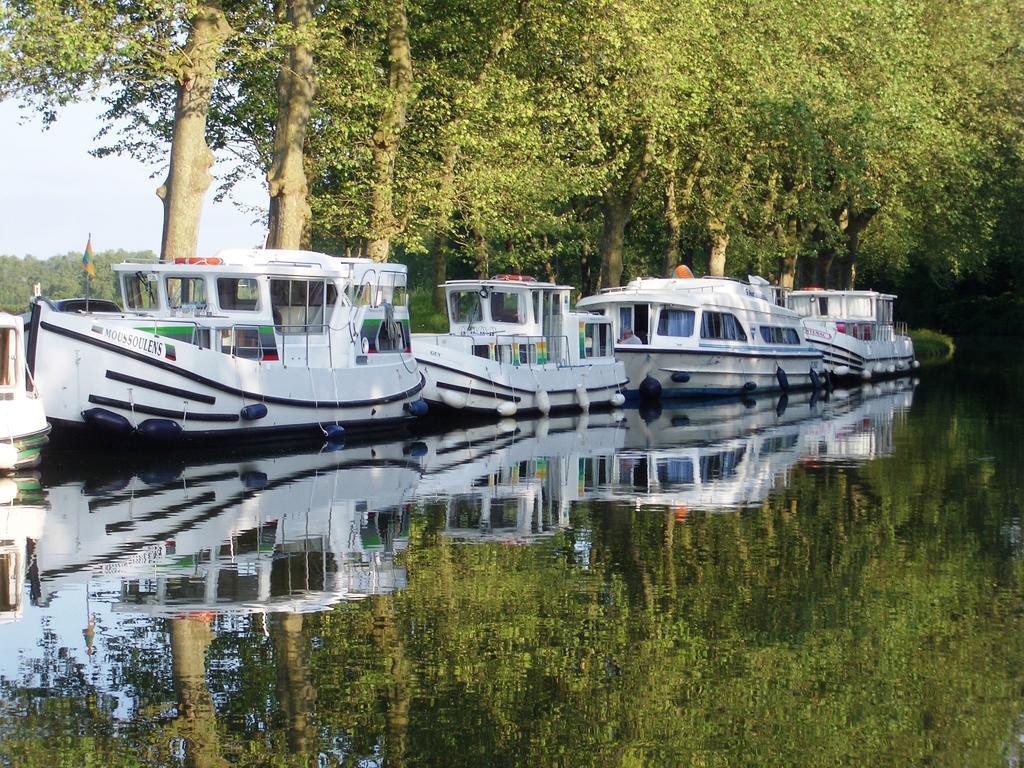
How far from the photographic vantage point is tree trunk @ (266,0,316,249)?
3225 centimetres

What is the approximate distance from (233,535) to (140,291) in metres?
13.1

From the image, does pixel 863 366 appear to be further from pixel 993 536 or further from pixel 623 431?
pixel 993 536

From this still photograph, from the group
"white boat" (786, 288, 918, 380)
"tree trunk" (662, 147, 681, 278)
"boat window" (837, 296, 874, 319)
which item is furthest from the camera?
"boat window" (837, 296, 874, 319)

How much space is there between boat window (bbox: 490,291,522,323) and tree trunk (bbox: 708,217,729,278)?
52.7 ft

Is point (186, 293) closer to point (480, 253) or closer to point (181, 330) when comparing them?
point (181, 330)

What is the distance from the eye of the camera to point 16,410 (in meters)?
22.3

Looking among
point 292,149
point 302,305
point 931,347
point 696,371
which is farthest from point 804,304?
point 302,305

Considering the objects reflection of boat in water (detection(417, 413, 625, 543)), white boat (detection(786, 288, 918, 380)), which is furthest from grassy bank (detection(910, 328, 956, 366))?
reflection of boat in water (detection(417, 413, 625, 543))

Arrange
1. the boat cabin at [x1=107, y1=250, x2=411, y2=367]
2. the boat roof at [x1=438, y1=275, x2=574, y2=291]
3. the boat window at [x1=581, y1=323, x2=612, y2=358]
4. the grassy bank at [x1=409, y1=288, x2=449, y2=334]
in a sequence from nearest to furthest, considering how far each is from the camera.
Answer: the boat cabin at [x1=107, y1=250, x2=411, y2=367] → the boat roof at [x1=438, y1=275, x2=574, y2=291] → the boat window at [x1=581, y1=323, x2=612, y2=358] → the grassy bank at [x1=409, y1=288, x2=449, y2=334]

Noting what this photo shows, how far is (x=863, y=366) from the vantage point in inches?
2227

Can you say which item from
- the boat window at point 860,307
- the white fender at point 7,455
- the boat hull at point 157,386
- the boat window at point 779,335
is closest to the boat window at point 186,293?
the boat hull at point 157,386

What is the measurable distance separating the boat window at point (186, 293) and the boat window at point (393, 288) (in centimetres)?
435

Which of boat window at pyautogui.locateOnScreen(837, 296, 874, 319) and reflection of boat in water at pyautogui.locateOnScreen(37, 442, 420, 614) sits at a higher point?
boat window at pyautogui.locateOnScreen(837, 296, 874, 319)

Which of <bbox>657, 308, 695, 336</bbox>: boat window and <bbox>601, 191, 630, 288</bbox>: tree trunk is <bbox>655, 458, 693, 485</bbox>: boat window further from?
<bbox>601, 191, 630, 288</bbox>: tree trunk
